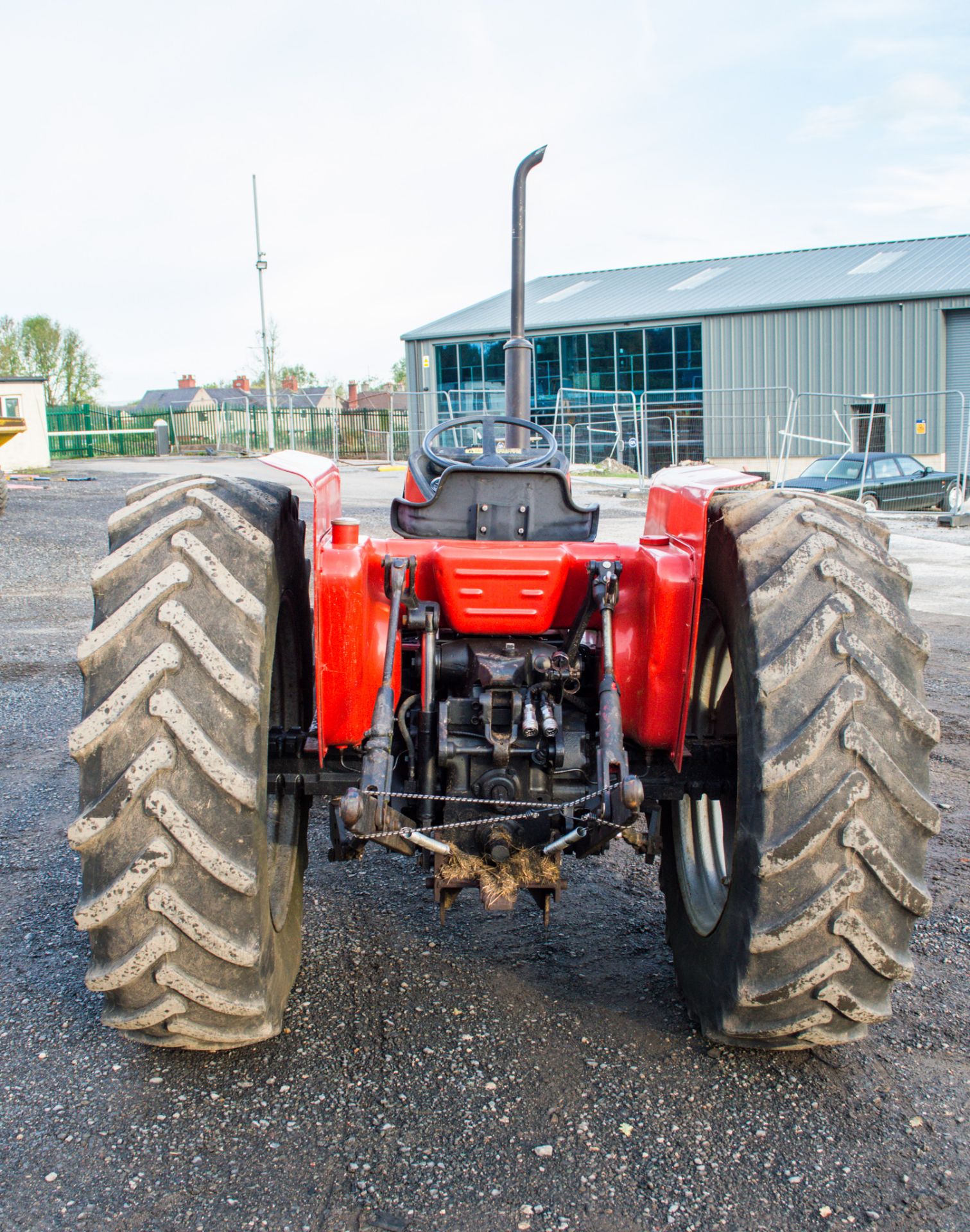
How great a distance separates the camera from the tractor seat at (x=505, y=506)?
359 cm

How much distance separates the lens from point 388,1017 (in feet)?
10.4

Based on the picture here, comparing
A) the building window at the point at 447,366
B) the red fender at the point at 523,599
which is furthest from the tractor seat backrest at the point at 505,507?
the building window at the point at 447,366

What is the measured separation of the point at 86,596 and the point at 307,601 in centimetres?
848

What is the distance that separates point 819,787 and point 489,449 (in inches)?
86.6

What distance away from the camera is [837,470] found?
20.1 m

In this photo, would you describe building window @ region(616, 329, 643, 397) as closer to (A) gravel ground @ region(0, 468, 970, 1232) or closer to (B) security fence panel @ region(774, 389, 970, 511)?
(B) security fence panel @ region(774, 389, 970, 511)

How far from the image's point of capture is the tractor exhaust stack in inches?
181

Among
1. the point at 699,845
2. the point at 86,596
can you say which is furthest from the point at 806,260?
the point at 699,845

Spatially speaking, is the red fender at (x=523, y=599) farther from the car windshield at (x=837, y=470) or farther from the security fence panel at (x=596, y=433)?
the security fence panel at (x=596, y=433)

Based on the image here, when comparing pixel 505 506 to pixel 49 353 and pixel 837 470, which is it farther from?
pixel 49 353

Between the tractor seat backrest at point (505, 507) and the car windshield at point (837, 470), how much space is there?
17.5 metres

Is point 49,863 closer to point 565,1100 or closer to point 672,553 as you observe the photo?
point 565,1100

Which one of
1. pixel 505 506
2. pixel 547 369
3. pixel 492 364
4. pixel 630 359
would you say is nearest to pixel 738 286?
pixel 630 359

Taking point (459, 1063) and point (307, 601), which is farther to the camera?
point (307, 601)
